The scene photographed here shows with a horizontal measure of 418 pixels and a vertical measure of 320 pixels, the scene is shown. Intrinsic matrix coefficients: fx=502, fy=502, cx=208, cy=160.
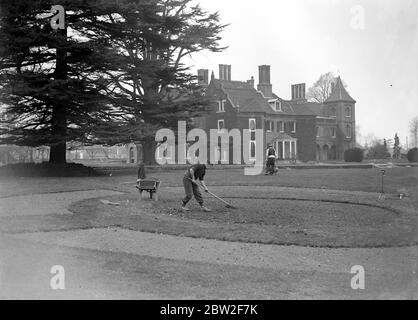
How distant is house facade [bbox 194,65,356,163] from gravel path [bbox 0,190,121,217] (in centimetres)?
2861

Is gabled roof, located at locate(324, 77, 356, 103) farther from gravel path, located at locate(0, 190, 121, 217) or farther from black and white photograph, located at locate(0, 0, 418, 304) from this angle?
gravel path, located at locate(0, 190, 121, 217)

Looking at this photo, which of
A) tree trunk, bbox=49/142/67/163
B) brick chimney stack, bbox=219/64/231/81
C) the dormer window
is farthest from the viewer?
the dormer window

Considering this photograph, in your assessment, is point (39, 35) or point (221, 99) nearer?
point (39, 35)

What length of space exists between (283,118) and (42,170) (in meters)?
42.5

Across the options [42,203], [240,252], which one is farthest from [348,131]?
[240,252]

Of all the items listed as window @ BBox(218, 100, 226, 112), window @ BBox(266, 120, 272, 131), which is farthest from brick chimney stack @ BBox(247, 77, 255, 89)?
window @ BBox(218, 100, 226, 112)

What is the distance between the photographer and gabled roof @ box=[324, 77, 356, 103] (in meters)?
70.1

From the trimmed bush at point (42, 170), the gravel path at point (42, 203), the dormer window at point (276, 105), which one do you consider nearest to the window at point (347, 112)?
the dormer window at point (276, 105)

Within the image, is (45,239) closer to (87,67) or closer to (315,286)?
(315,286)

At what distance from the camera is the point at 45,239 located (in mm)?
9312

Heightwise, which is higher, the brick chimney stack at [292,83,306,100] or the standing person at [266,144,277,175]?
the brick chimney stack at [292,83,306,100]

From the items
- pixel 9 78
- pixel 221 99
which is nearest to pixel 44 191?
pixel 9 78

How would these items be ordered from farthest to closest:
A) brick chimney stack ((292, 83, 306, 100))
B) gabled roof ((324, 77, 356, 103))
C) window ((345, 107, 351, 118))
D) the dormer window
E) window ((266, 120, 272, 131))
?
window ((345, 107, 351, 118)) < brick chimney stack ((292, 83, 306, 100)) < gabled roof ((324, 77, 356, 103)) < the dormer window < window ((266, 120, 272, 131))

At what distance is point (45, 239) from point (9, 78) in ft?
52.0
